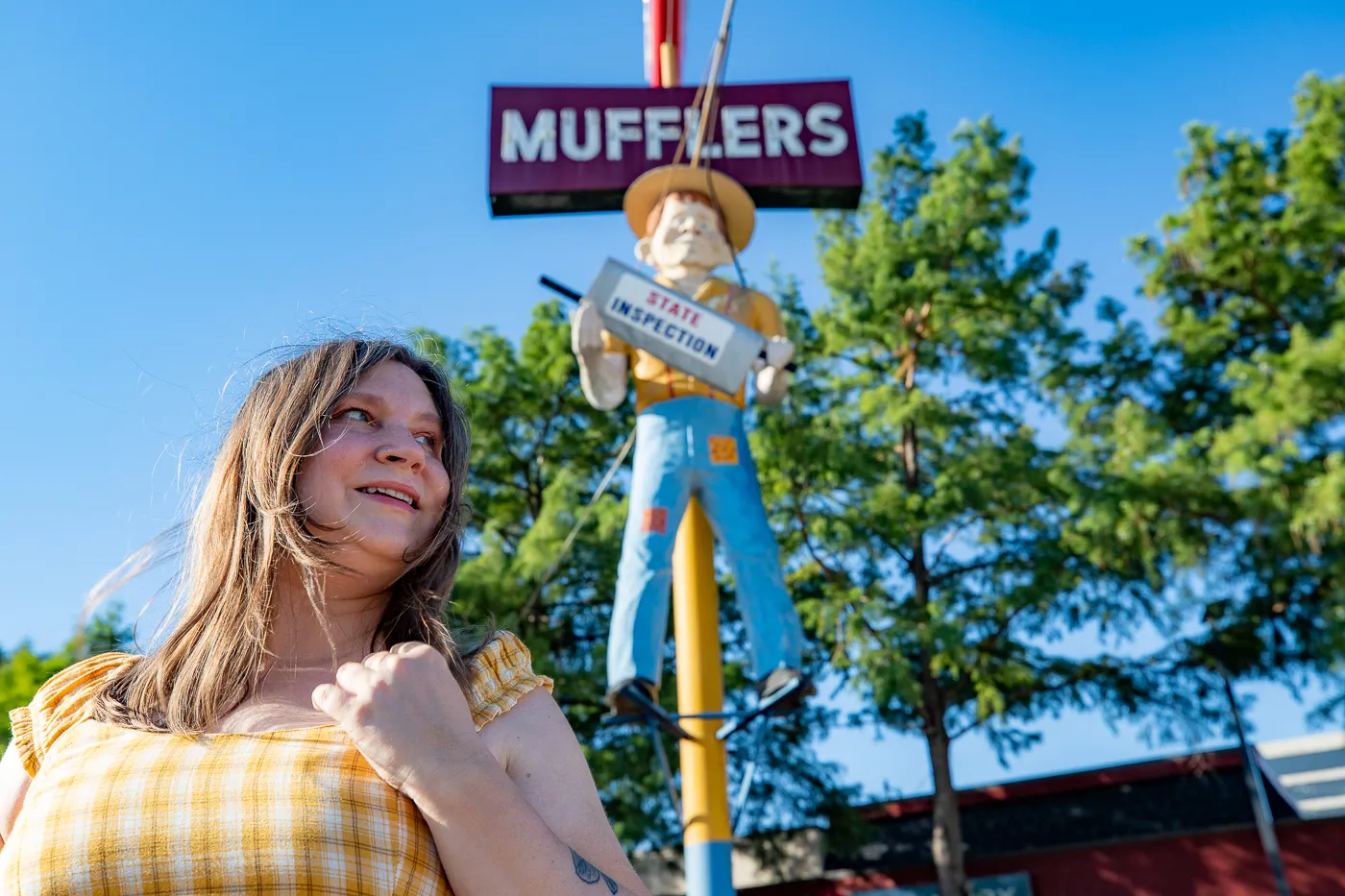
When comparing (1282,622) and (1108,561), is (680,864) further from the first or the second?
(1282,622)

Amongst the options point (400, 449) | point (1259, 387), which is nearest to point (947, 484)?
point (1259, 387)

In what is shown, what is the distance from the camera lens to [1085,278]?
11500mm

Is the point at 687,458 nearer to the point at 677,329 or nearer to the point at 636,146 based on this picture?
the point at 677,329

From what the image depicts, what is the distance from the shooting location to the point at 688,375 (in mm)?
5867

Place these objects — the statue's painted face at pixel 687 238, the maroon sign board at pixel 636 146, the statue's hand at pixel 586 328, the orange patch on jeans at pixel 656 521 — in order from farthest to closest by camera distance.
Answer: the maroon sign board at pixel 636 146 < the statue's painted face at pixel 687 238 < the statue's hand at pixel 586 328 < the orange patch on jeans at pixel 656 521

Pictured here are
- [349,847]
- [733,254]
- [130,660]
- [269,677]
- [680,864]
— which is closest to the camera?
A: [349,847]

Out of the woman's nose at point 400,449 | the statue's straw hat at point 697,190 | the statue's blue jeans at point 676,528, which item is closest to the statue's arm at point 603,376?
the statue's blue jeans at point 676,528

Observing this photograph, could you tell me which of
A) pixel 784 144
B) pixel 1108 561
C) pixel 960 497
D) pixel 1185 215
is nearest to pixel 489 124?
pixel 784 144

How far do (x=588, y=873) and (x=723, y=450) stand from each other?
15.5 feet

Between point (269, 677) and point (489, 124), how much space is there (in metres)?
6.53

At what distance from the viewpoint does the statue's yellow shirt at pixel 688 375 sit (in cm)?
596

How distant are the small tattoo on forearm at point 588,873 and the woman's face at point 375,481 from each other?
43 cm

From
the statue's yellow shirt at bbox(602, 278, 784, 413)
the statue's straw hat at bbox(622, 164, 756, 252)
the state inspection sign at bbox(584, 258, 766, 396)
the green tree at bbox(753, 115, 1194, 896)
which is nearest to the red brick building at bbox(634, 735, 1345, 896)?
the green tree at bbox(753, 115, 1194, 896)

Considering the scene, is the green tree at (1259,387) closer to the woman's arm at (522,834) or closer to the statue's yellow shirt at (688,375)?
the statue's yellow shirt at (688,375)
